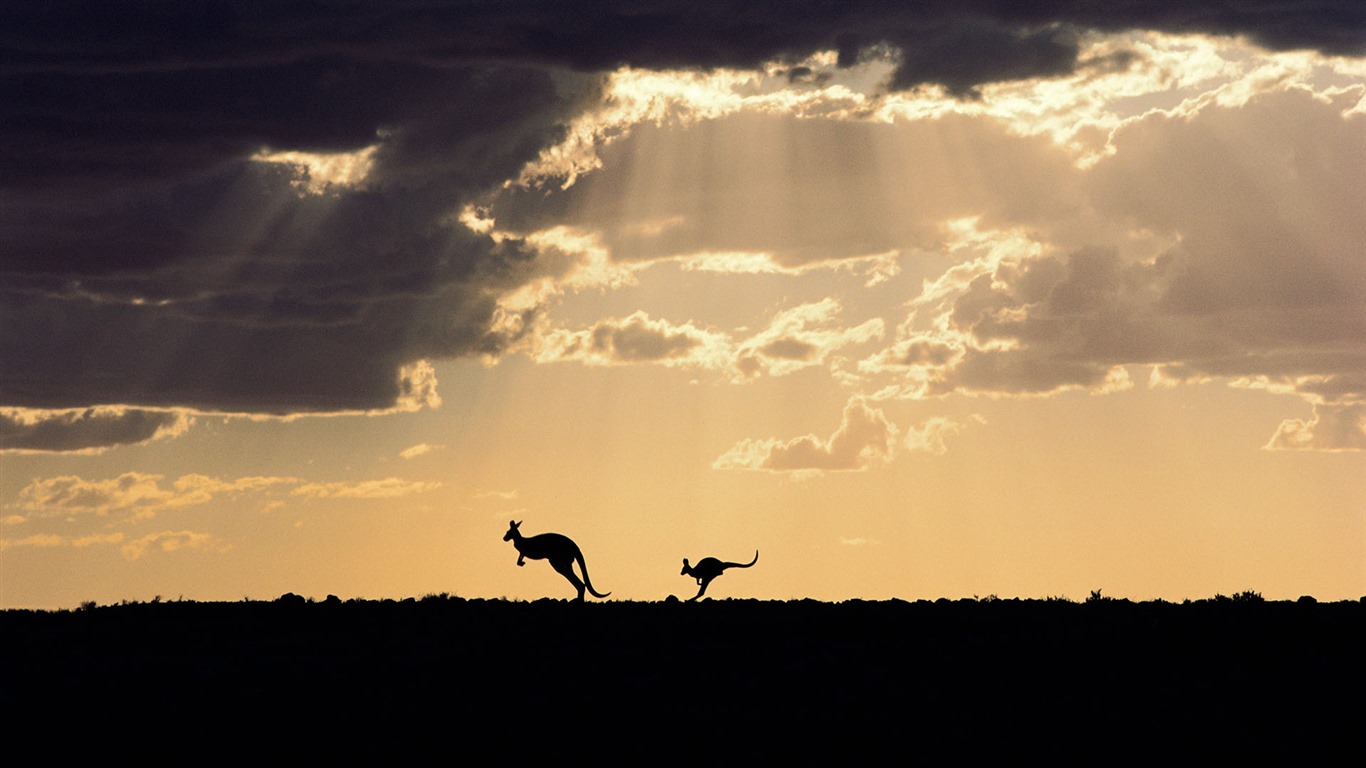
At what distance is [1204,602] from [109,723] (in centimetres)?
2150

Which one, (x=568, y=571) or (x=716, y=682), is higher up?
(x=568, y=571)

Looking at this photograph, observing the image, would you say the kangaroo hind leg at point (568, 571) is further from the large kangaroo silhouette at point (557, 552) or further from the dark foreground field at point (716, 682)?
the dark foreground field at point (716, 682)

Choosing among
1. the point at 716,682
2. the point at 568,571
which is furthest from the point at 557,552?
the point at 716,682

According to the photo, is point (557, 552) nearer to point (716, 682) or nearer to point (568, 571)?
point (568, 571)

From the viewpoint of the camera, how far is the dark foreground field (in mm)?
22297

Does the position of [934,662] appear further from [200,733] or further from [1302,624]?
[200,733]

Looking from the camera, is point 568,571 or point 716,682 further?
point 568,571

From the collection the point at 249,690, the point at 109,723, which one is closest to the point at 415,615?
the point at 249,690

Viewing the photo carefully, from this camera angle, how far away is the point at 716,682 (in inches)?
994

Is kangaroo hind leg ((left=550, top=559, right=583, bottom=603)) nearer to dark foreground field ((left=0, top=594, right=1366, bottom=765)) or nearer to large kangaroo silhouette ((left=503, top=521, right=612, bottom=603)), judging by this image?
large kangaroo silhouette ((left=503, top=521, right=612, bottom=603))

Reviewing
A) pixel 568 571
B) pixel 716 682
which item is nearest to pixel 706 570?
pixel 568 571

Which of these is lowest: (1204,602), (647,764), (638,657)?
(647,764)

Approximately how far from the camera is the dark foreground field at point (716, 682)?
22.3 meters

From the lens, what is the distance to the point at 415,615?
107ft
